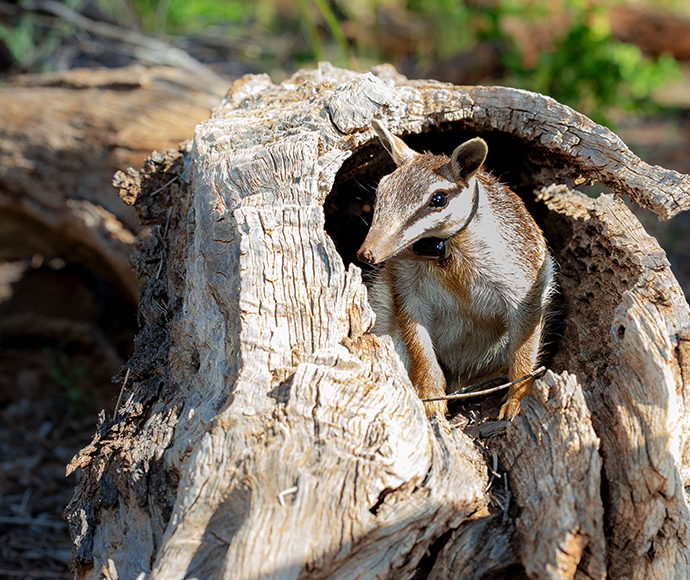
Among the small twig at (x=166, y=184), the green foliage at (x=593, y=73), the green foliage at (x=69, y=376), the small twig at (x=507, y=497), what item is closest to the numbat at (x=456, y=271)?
the small twig at (x=507, y=497)

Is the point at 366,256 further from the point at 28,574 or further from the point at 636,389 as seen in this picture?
the point at 28,574

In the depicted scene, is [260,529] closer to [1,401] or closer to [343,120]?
[343,120]

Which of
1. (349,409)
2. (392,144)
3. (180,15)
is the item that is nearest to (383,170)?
(392,144)

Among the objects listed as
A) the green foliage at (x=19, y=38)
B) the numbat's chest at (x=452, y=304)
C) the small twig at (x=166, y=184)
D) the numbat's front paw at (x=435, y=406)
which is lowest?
the numbat's front paw at (x=435, y=406)

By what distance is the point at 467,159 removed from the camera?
2.92m

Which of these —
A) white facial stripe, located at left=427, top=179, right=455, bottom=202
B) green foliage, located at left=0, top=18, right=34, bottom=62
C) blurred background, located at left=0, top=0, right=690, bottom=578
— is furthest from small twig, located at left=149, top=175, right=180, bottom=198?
green foliage, located at left=0, top=18, right=34, bottom=62

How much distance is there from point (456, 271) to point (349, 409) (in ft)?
4.46

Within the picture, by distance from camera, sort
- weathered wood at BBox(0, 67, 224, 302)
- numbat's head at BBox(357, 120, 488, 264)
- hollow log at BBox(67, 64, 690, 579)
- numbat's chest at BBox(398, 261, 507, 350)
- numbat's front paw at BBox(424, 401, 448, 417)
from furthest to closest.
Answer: weathered wood at BBox(0, 67, 224, 302), numbat's chest at BBox(398, 261, 507, 350), numbat's front paw at BBox(424, 401, 448, 417), numbat's head at BBox(357, 120, 488, 264), hollow log at BBox(67, 64, 690, 579)

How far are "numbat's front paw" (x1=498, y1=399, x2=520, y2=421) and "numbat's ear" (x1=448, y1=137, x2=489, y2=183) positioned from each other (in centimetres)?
117

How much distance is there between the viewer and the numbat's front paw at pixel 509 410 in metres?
3.09

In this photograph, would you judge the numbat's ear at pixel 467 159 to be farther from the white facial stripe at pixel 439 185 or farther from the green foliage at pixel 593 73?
the green foliage at pixel 593 73

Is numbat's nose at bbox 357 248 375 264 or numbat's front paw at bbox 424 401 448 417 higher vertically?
numbat's nose at bbox 357 248 375 264

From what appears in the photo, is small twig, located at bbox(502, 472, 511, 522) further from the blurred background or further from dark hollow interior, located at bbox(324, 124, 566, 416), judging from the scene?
the blurred background

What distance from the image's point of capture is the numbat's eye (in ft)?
9.57
